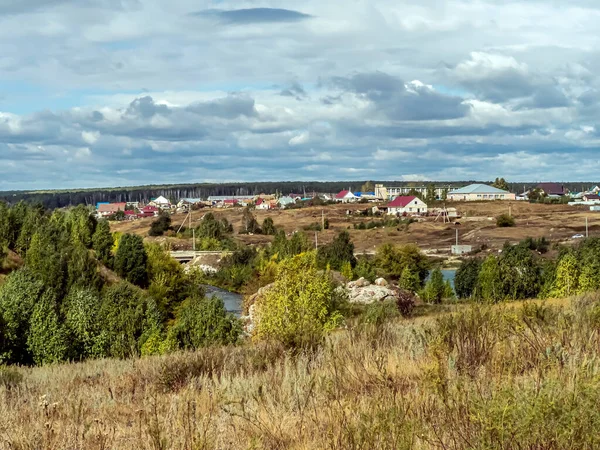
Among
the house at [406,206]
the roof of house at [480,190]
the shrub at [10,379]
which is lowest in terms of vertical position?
the house at [406,206]

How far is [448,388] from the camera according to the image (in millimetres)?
5188

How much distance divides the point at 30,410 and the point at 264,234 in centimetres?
12404

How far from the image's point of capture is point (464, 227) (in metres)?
119

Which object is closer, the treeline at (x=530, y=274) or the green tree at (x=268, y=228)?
the treeline at (x=530, y=274)

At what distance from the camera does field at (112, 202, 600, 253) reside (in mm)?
104438

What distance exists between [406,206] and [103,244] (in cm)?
8836

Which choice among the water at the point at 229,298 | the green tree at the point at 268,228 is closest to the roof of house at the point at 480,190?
the green tree at the point at 268,228

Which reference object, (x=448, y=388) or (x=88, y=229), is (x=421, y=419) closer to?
(x=448, y=388)

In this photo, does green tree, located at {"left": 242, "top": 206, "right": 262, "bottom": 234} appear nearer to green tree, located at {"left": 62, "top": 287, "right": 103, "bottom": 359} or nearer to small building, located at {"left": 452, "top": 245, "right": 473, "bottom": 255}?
small building, located at {"left": 452, "top": 245, "right": 473, "bottom": 255}

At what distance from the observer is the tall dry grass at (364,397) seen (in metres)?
4.14

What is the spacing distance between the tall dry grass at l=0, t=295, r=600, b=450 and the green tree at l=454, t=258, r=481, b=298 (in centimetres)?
5871

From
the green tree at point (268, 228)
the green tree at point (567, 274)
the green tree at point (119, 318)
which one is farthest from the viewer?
the green tree at point (268, 228)

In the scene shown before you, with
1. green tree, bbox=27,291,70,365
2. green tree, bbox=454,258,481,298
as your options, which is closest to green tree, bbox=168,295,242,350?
green tree, bbox=27,291,70,365

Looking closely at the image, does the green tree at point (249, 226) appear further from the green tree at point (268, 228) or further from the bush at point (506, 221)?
the bush at point (506, 221)
